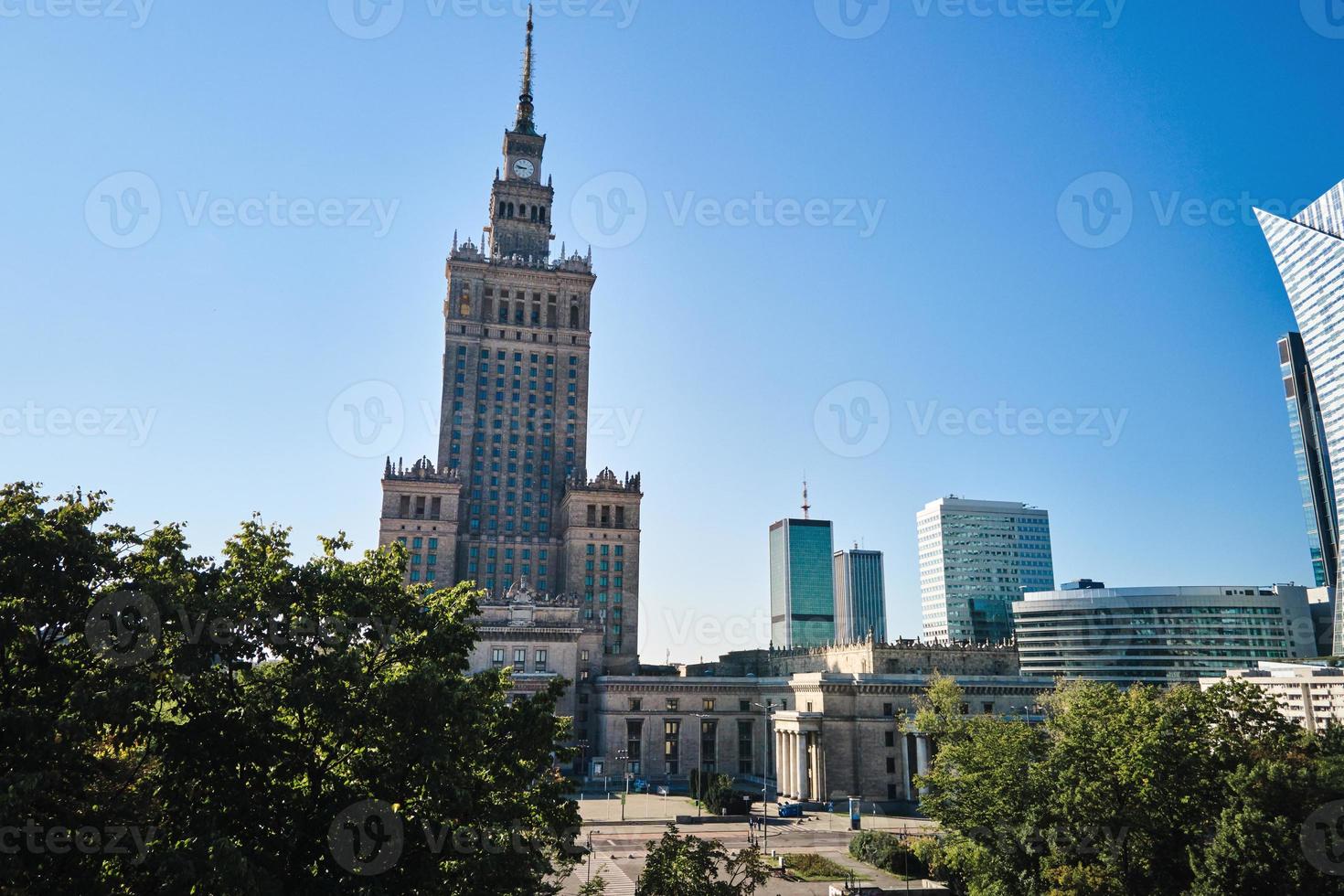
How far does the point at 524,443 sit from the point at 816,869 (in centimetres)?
10289

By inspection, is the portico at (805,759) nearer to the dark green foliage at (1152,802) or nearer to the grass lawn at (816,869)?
the grass lawn at (816,869)

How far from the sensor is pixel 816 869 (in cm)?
6925

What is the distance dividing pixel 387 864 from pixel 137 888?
680 cm

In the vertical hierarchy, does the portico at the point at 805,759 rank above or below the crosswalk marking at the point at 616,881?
above

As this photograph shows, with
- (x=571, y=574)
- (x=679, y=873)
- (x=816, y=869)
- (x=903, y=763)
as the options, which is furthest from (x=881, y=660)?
(x=679, y=873)

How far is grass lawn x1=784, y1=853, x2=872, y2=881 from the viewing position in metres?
67.7

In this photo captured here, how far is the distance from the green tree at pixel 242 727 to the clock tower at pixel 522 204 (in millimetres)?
144746

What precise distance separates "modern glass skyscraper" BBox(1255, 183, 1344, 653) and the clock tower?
436 feet

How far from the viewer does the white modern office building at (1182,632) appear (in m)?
192

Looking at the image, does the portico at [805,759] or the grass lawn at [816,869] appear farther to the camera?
the portico at [805,759]

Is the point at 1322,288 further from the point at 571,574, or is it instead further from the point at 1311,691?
the point at 571,574

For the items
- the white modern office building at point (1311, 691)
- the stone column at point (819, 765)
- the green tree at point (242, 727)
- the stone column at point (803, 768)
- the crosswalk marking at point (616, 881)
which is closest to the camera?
the green tree at point (242, 727)

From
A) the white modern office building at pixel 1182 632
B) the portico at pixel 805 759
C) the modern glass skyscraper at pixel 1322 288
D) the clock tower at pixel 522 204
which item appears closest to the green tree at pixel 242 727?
the portico at pixel 805 759

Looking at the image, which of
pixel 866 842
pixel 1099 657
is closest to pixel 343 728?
pixel 866 842
